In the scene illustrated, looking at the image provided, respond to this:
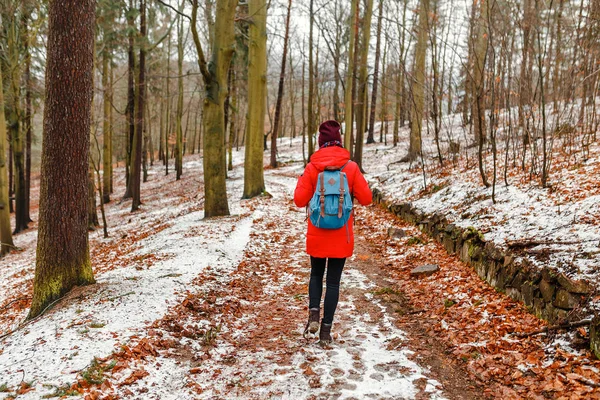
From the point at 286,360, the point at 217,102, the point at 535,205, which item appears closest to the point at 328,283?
the point at 286,360

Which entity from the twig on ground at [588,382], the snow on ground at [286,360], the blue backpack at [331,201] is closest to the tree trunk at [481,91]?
the snow on ground at [286,360]

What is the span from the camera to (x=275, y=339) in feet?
14.4

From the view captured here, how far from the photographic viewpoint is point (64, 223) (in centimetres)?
498

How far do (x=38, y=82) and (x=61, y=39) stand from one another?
15.1m

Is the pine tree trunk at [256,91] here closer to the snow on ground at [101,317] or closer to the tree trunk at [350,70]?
the tree trunk at [350,70]

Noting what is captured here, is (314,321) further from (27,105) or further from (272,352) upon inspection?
(27,105)

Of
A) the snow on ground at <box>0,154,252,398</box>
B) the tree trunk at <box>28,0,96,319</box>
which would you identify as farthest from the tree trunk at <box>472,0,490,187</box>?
the tree trunk at <box>28,0,96,319</box>

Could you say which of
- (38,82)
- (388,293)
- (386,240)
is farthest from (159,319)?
(38,82)

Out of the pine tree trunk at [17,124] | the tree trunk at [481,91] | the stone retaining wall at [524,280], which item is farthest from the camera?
the pine tree trunk at [17,124]

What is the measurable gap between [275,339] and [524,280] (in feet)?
9.90

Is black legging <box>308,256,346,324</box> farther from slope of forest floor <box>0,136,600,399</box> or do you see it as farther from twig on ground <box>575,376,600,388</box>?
twig on ground <box>575,376,600,388</box>

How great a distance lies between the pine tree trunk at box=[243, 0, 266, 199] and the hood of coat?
9.50 meters

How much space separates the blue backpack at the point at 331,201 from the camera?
384 cm

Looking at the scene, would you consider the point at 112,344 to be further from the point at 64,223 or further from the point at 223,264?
the point at 223,264
